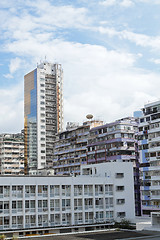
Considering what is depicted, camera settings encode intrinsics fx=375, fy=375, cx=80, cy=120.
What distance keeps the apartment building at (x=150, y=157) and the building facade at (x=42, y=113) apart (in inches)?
2926

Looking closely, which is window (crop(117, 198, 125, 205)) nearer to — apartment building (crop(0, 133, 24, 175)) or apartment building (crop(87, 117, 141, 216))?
apartment building (crop(87, 117, 141, 216))

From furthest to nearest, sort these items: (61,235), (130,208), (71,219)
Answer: (130,208), (71,219), (61,235)

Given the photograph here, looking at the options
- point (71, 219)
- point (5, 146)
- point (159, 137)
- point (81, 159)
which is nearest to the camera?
point (71, 219)

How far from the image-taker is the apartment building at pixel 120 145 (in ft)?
317

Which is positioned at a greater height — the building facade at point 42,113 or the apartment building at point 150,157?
the building facade at point 42,113

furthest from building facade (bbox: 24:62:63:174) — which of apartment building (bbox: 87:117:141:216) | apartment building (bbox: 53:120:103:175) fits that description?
apartment building (bbox: 87:117:141:216)

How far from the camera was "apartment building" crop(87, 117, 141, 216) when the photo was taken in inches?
3807

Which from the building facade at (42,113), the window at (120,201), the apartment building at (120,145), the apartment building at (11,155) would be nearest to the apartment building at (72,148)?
the apartment building at (120,145)

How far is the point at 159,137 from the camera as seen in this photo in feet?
275

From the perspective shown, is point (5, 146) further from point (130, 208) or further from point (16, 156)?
point (130, 208)

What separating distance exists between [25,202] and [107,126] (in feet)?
140

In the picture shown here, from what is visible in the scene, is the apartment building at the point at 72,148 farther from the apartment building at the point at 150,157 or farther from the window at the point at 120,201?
the window at the point at 120,201

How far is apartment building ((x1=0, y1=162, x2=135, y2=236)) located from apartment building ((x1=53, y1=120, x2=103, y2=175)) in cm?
3401

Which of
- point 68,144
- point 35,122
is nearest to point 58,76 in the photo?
point 35,122
